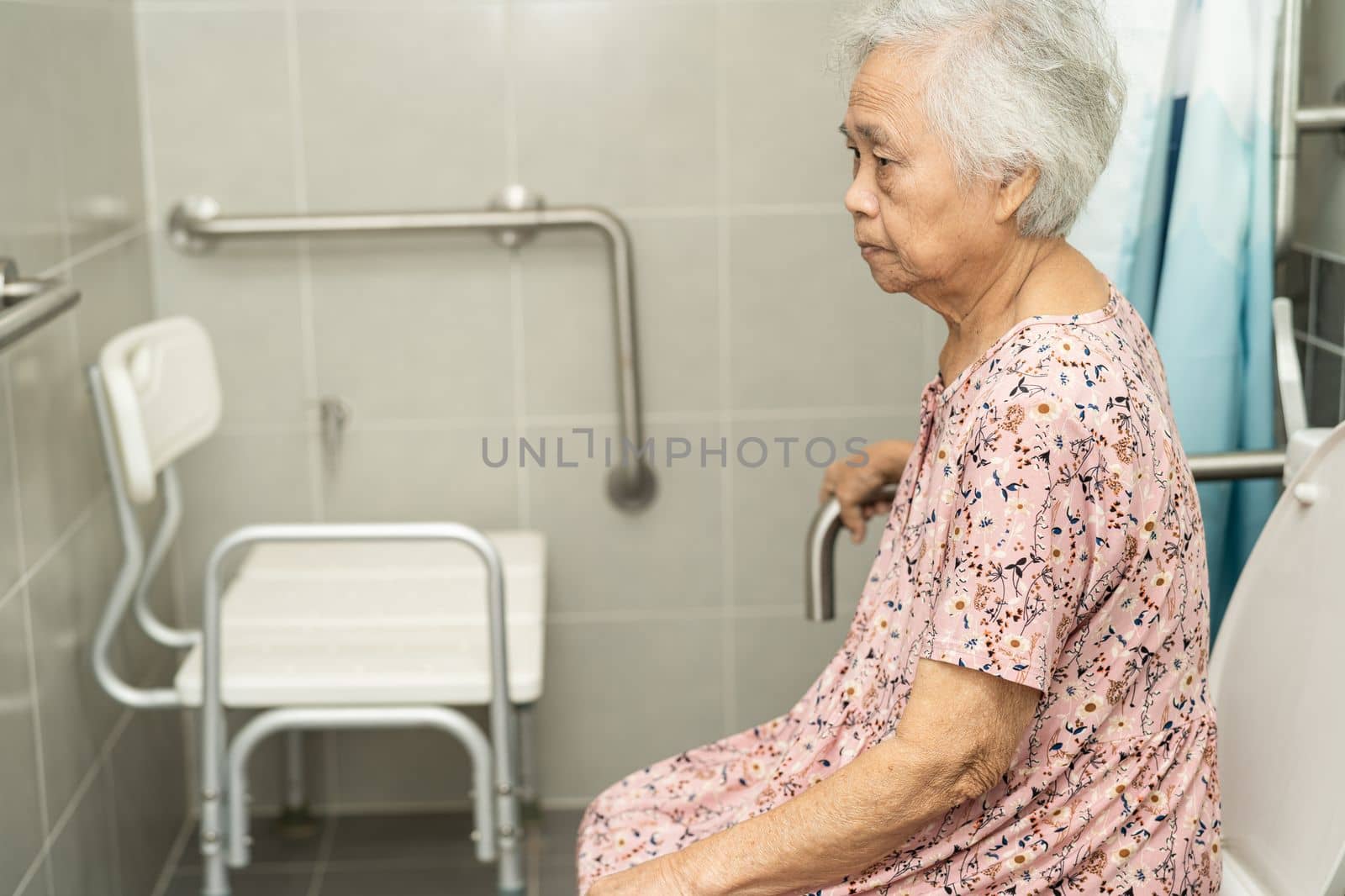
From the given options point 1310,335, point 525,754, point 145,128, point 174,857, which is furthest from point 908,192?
point 174,857

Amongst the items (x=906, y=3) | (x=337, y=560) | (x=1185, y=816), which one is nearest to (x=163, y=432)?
(x=337, y=560)

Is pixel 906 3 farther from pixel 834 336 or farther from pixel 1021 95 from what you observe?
pixel 834 336

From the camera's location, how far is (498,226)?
2.07 meters

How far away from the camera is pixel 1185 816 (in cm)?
106

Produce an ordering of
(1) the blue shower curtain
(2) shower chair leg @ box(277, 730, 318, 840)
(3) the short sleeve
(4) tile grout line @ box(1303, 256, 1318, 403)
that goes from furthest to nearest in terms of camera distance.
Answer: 1. (2) shower chair leg @ box(277, 730, 318, 840)
2. (4) tile grout line @ box(1303, 256, 1318, 403)
3. (1) the blue shower curtain
4. (3) the short sleeve

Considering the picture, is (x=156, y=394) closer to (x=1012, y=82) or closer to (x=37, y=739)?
(x=37, y=739)

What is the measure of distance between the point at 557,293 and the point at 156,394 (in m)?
0.64

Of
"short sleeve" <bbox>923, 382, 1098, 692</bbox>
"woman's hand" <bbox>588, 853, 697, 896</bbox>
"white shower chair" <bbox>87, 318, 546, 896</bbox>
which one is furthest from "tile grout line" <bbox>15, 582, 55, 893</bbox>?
"short sleeve" <bbox>923, 382, 1098, 692</bbox>

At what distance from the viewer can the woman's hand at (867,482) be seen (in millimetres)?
1353

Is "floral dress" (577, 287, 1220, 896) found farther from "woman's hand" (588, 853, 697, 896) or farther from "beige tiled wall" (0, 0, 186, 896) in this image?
"beige tiled wall" (0, 0, 186, 896)

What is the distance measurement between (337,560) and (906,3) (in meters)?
1.30

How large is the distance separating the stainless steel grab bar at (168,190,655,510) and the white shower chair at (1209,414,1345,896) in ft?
3.34

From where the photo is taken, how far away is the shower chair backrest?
1.62m

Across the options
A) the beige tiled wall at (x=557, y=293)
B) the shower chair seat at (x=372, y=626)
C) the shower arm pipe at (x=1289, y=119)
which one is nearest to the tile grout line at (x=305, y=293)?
the beige tiled wall at (x=557, y=293)
